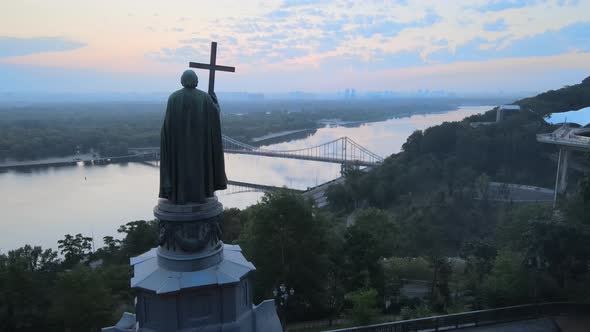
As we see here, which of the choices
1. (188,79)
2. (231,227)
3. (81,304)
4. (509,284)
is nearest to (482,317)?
(509,284)

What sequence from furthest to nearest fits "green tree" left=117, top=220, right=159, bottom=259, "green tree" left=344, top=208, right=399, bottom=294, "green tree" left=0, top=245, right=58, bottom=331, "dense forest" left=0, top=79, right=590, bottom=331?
"green tree" left=117, top=220, right=159, bottom=259
"green tree" left=344, top=208, right=399, bottom=294
"green tree" left=0, top=245, right=58, bottom=331
"dense forest" left=0, top=79, right=590, bottom=331

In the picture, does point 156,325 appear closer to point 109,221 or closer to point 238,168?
point 109,221

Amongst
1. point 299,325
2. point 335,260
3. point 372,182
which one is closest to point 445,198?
point 372,182

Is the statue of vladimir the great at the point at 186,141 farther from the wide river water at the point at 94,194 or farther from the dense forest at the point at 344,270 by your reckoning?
the wide river water at the point at 94,194

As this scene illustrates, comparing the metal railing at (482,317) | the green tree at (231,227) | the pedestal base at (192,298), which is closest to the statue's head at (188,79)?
the pedestal base at (192,298)

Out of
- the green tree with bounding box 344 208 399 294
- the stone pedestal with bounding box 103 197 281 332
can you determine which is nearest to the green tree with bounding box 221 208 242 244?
the green tree with bounding box 344 208 399 294

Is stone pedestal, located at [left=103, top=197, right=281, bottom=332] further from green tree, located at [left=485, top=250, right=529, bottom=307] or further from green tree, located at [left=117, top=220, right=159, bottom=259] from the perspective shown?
green tree, located at [left=117, top=220, right=159, bottom=259]

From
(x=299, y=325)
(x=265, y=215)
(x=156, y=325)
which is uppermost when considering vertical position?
(x=156, y=325)
